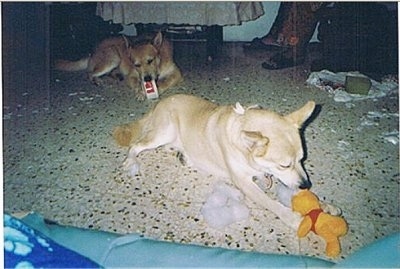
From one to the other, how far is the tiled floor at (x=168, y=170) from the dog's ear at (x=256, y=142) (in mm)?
129

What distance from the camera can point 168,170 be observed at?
113 centimetres

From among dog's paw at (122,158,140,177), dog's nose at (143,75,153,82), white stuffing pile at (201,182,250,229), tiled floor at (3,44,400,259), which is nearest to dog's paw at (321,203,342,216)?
tiled floor at (3,44,400,259)

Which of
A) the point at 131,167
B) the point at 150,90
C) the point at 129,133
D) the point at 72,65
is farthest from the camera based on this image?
the point at 72,65

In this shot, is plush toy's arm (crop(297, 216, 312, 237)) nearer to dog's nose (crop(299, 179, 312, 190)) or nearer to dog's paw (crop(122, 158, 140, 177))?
dog's nose (crop(299, 179, 312, 190))

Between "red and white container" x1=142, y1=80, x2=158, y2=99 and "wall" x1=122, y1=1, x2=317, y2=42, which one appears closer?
"red and white container" x1=142, y1=80, x2=158, y2=99

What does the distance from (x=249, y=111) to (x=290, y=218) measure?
A: 238 mm

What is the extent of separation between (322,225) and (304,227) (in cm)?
3

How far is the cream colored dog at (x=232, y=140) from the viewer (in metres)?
0.93

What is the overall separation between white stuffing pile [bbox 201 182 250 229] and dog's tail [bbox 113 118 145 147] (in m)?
0.29

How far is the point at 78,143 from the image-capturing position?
1.28 m

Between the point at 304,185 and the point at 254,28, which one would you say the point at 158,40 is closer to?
the point at 254,28

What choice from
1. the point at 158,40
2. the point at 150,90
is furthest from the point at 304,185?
the point at 158,40

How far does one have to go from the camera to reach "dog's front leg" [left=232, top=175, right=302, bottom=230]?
3.02ft

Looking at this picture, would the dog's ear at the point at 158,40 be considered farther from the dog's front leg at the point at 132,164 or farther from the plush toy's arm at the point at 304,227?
the plush toy's arm at the point at 304,227
